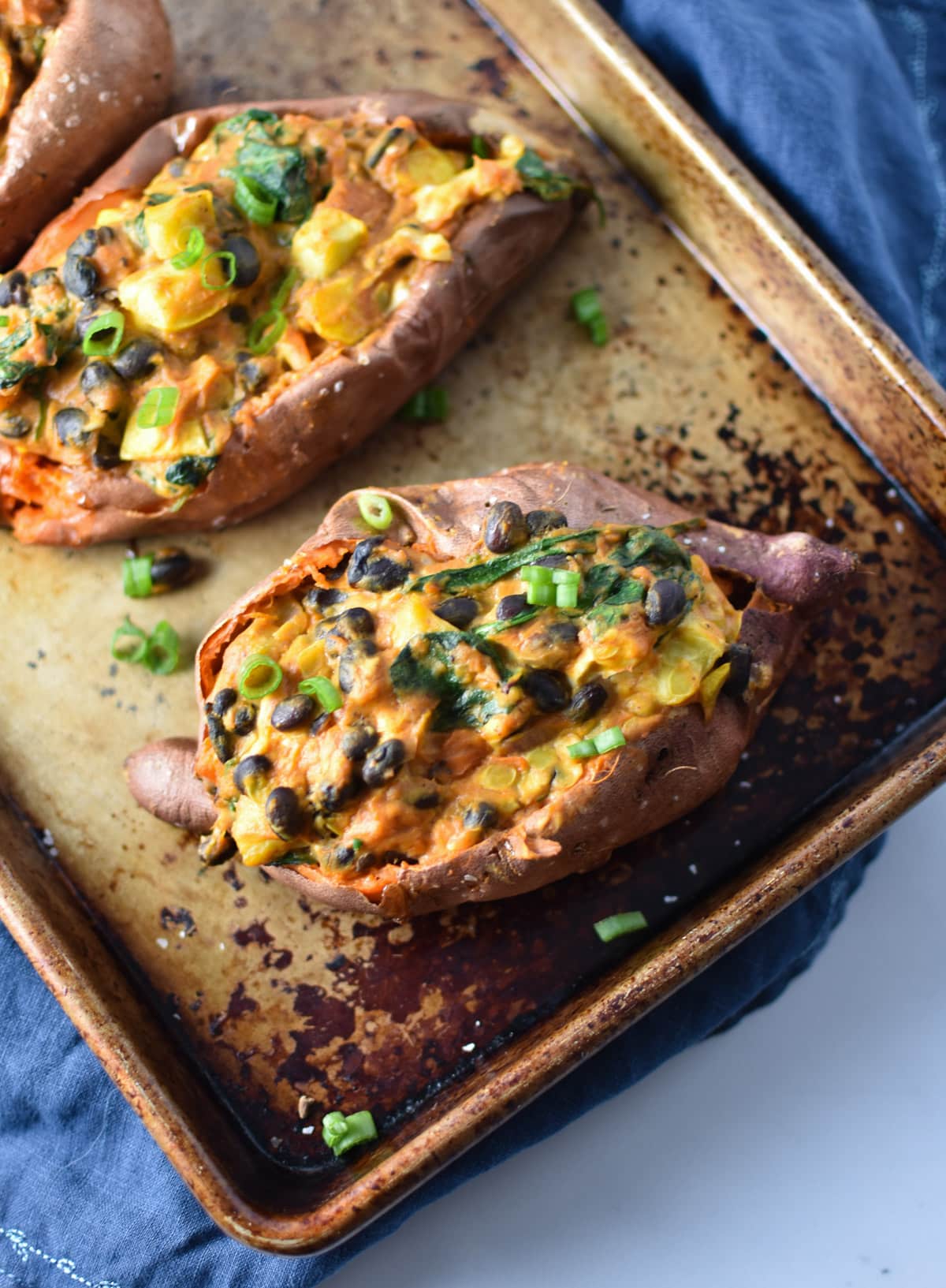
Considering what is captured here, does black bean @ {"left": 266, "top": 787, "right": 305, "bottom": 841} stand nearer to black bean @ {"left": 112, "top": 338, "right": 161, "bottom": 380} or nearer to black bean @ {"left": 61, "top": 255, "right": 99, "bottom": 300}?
black bean @ {"left": 112, "top": 338, "right": 161, "bottom": 380}

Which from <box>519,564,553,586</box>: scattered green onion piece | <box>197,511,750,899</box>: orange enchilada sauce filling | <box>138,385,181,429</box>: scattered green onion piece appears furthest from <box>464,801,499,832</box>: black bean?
<box>138,385,181,429</box>: scattered green onion piece

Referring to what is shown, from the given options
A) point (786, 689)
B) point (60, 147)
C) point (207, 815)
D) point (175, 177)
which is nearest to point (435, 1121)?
point (207, 815)

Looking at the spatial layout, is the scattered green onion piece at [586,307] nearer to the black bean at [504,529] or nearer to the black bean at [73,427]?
the black bean at [504,529]

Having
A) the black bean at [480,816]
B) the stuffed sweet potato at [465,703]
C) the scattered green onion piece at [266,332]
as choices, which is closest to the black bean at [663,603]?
the stuffed sweet potato at [465,703]

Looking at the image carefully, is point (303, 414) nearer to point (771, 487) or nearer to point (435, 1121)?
point (771, 487)

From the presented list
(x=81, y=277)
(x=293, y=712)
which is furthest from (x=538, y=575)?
(x=81, y=277)

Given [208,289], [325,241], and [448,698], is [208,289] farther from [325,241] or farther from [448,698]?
[448,698]
